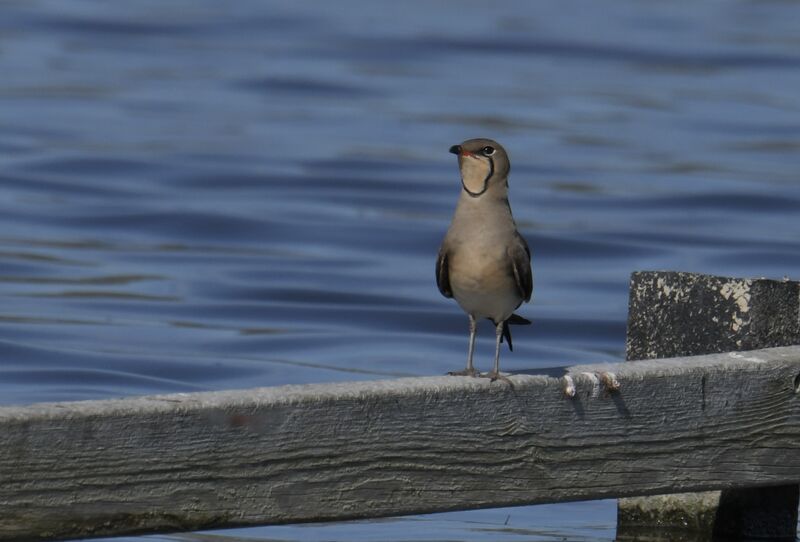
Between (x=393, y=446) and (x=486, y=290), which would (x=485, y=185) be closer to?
(x=486, y=290)

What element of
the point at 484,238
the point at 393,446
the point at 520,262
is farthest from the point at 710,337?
the point at 393,446

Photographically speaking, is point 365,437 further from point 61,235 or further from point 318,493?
point 61,235

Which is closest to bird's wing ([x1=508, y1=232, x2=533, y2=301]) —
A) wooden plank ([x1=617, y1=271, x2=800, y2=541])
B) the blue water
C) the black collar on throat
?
the black collar on throat

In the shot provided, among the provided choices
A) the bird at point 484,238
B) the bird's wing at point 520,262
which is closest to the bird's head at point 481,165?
the bird at point 484,238

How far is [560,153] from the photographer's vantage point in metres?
19.8

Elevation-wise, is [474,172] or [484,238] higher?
[474,172]

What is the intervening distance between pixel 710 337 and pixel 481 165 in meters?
0.99

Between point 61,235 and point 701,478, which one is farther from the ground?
point 701,478

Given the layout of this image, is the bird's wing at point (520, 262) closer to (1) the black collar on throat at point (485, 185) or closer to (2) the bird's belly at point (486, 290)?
(2) the bird's belly at point (486, 290)

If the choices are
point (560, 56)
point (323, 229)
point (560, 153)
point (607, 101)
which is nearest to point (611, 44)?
point (560, 56)

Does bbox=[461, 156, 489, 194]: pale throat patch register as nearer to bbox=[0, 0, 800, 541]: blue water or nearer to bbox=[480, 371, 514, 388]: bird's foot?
bbox=[480, 371, 514, 388]: bird's foot

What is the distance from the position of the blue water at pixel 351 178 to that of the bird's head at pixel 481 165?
1.88 metres

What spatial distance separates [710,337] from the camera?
563 cm

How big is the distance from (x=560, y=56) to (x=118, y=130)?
8161mm
